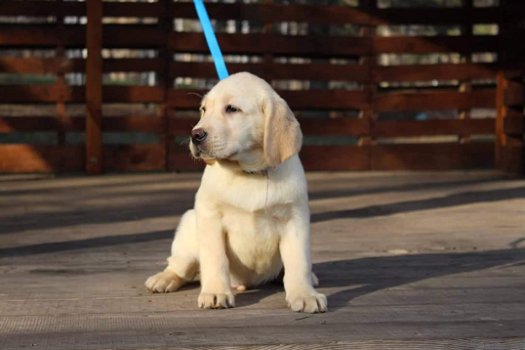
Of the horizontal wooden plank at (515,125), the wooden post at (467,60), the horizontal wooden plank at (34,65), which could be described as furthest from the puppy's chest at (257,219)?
the wooden post at (467,60)

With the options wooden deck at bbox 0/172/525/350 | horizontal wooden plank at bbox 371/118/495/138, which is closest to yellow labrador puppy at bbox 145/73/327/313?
wooden deck at bbox 0/172/525/350

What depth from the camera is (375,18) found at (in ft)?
35.9

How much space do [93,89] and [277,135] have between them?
675cm

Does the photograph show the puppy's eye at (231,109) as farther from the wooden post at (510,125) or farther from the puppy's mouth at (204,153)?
the wooden post at (510,125)

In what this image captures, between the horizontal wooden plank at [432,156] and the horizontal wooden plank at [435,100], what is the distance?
405 mm

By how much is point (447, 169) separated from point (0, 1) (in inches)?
195

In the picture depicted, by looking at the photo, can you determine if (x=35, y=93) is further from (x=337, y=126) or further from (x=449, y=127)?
(x=449, y=127)

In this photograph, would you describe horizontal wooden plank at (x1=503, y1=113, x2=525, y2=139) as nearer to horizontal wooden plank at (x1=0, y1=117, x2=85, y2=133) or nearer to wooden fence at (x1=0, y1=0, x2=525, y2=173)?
wooden fence at (x1=0, y1=0, x2=525, y2=173)

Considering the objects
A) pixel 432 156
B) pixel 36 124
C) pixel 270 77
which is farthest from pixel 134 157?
pixel 432 156

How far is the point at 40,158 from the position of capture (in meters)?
10.2

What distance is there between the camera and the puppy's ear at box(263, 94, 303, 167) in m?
3.65

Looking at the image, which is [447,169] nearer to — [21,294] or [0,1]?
[0,1]

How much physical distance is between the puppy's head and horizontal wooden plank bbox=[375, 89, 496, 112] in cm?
731

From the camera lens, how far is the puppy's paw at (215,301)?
12.2 ft
